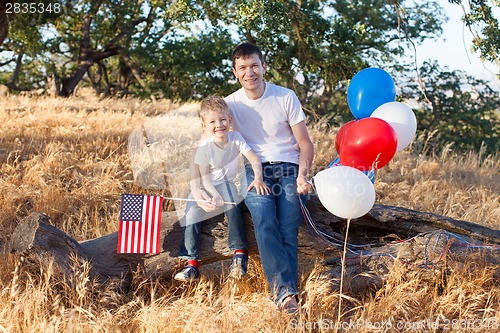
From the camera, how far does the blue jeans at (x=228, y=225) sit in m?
3.79

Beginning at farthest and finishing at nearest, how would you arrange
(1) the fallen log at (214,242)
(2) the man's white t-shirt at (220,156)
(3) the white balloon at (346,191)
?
(2) the man's white t-shirt at (220,156) < (1) the fallen log at (214,242) < (3) the white balloon at (346,191)

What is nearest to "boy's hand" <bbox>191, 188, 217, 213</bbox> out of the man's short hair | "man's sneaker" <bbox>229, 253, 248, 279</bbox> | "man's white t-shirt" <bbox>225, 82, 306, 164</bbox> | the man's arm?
"man's sneaker" <bbox>229, 253, 248, 279</bbox>

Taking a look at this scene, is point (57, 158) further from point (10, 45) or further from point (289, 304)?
point (10, 45)

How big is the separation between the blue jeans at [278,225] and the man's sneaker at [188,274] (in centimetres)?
55

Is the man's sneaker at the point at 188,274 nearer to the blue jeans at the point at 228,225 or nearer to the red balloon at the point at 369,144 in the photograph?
the blue jeans at the point at 228,225

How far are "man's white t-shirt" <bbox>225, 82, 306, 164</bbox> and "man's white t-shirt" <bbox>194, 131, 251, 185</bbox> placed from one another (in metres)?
0.17

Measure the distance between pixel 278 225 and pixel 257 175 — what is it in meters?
0.40

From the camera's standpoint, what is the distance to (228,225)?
12.6ft

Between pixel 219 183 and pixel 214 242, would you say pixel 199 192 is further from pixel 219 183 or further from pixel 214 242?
pixel 214 242

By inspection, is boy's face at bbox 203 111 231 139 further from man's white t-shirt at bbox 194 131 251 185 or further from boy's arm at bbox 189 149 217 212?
boy's arm at bbox 189 149 217 212

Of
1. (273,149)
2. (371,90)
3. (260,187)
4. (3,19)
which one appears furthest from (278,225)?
(3,19)

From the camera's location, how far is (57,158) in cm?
600

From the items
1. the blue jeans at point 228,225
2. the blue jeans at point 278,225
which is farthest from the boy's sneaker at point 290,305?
the blue jeans at point 228,225

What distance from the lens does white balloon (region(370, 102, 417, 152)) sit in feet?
13.4
